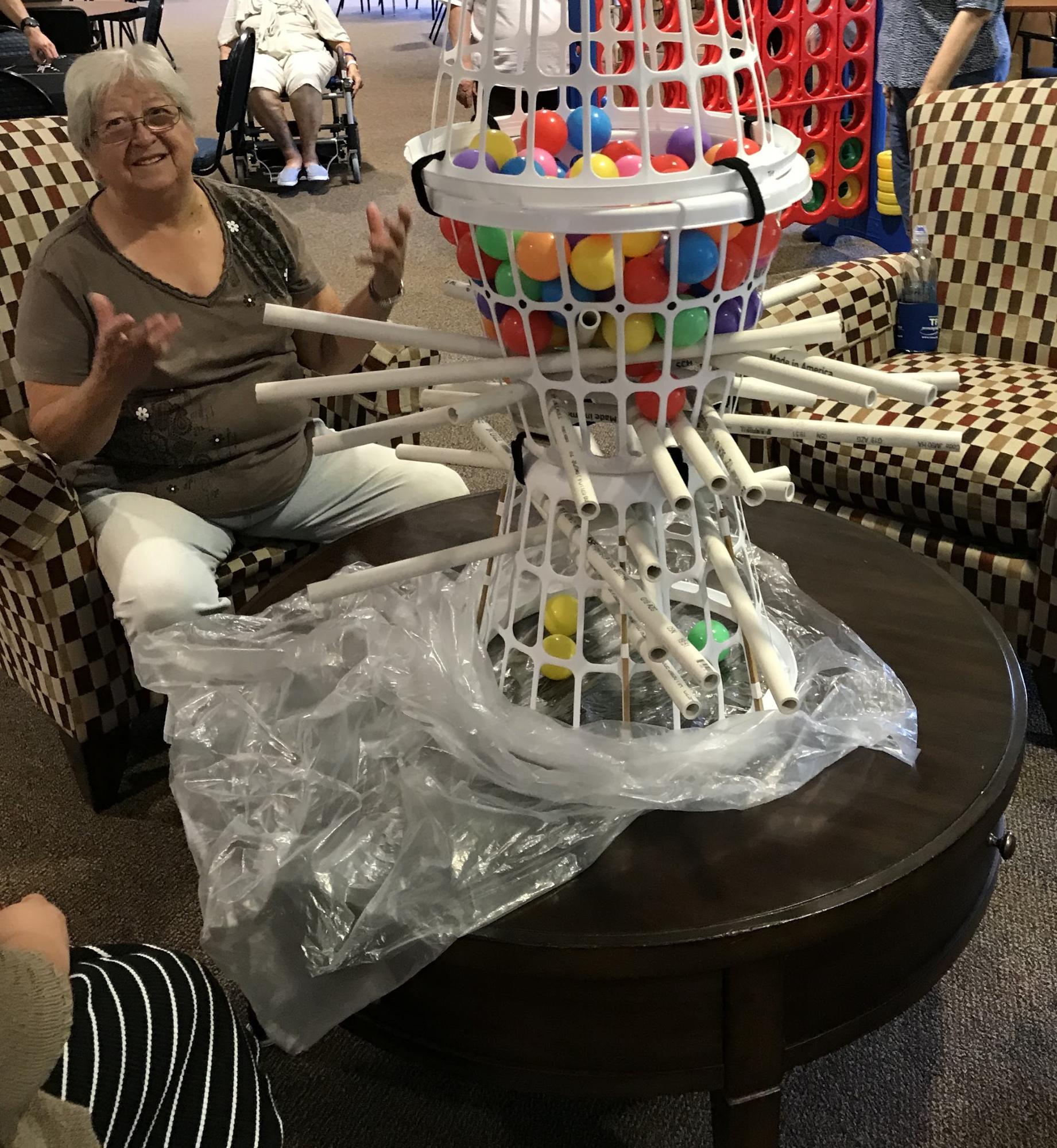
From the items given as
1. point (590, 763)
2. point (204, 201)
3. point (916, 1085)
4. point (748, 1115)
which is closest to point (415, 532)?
point (590, 763)

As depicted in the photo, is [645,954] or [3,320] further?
[3,320]

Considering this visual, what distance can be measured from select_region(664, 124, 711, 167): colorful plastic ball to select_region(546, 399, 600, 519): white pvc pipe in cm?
23

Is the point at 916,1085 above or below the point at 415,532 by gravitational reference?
below

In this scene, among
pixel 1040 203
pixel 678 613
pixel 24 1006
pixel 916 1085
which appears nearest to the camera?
pixel 24 1006

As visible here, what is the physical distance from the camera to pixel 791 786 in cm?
99

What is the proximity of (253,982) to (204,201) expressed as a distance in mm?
1275

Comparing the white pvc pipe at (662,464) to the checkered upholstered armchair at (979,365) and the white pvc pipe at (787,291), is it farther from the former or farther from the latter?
the checkered upholstered armchair at (979,365)

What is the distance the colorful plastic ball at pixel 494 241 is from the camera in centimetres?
90

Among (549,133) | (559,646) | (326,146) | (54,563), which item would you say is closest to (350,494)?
(54,563)

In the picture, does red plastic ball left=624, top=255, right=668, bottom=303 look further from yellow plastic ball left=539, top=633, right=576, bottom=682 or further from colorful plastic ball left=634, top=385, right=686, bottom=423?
yellow plastic ball left=539, top=633, right=576, bottom=682

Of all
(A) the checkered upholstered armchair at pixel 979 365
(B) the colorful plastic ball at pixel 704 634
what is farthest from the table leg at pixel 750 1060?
(A) the checkered upholstered armchair at pixel 979 365

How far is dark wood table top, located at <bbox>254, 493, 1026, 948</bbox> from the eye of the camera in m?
0.88

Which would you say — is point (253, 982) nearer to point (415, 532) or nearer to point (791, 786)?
point (791, 786)

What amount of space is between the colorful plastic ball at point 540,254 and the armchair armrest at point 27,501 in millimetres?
968
